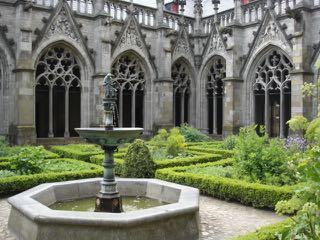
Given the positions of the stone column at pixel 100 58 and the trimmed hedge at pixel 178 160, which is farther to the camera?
the stone column at pixel 100 58

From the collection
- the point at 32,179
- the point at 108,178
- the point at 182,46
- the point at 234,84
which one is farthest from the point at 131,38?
the point at 108,178

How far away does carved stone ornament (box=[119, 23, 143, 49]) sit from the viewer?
18161 millimetres

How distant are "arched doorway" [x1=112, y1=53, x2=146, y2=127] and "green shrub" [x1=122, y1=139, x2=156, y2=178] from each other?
27.8 feet

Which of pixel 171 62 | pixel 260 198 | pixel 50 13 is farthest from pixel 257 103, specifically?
pixel 260 198

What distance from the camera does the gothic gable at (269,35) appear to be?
16.7m

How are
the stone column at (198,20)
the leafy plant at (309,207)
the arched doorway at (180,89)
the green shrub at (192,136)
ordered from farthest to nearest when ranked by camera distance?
1. the stone column at (198,20)
2. the arched doorway at (180,89)
3. the green shrub at (192,136)
4. the leafy plant at (309,207)

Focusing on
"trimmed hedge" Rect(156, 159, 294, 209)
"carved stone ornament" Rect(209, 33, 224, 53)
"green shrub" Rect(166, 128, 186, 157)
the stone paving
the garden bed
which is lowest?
the stone paving

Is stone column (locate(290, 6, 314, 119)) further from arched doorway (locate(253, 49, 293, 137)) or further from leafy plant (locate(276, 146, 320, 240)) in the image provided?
leafy plant (locate(276, 146, 320, 240))

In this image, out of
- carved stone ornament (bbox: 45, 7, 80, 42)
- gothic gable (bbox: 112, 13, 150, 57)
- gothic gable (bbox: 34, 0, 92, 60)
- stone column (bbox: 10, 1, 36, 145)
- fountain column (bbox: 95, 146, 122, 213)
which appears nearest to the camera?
fountain column (bbox: 95, 146, 122, 213)

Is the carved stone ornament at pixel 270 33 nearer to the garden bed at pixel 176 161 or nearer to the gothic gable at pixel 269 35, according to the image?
the gothic gable at pixel 269 35

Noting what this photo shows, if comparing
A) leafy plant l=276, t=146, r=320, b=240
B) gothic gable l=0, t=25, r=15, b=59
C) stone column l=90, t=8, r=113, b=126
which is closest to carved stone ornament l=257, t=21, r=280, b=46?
stone column l=90, t=8, r=113, b=126

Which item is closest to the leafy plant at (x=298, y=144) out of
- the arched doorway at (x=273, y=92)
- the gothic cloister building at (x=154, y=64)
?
the gothic cloister building at (x=154, y=64)

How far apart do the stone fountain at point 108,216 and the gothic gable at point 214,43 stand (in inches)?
519

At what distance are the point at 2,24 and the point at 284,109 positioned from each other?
38.7 ft
